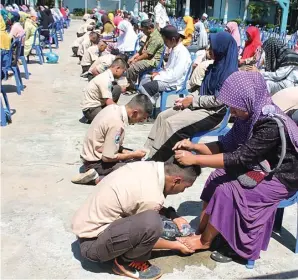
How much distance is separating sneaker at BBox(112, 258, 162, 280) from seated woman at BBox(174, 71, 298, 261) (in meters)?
0.50

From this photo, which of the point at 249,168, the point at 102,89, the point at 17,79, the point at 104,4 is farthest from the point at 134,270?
the point at 104,4

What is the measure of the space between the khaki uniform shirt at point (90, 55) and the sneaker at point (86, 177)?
18.0 feet

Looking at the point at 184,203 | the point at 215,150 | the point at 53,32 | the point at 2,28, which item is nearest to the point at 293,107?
the point at 215,150

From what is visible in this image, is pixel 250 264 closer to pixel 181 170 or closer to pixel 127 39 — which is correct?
pixel 181 170

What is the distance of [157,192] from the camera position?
2379 millimetres

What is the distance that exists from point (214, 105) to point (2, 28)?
17.4 ft

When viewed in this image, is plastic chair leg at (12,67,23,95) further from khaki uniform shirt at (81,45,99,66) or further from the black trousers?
the black trousers

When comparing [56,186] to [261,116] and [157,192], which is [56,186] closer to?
[157,192]

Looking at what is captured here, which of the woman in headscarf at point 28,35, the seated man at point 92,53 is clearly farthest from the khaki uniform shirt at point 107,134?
the woman in headscarf at point 28,35

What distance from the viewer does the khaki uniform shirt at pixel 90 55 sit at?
8891 mm

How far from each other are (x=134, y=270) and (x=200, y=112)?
196 centimetres

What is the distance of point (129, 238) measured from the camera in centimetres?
235

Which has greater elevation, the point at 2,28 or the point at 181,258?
the point at 2,28

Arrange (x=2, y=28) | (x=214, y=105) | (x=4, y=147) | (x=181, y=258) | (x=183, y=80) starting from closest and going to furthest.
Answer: (x=181, y=258) < (x=214, y=105) < (x=4, y=147) < (x=183, y=80) < (x=2, y=28)
